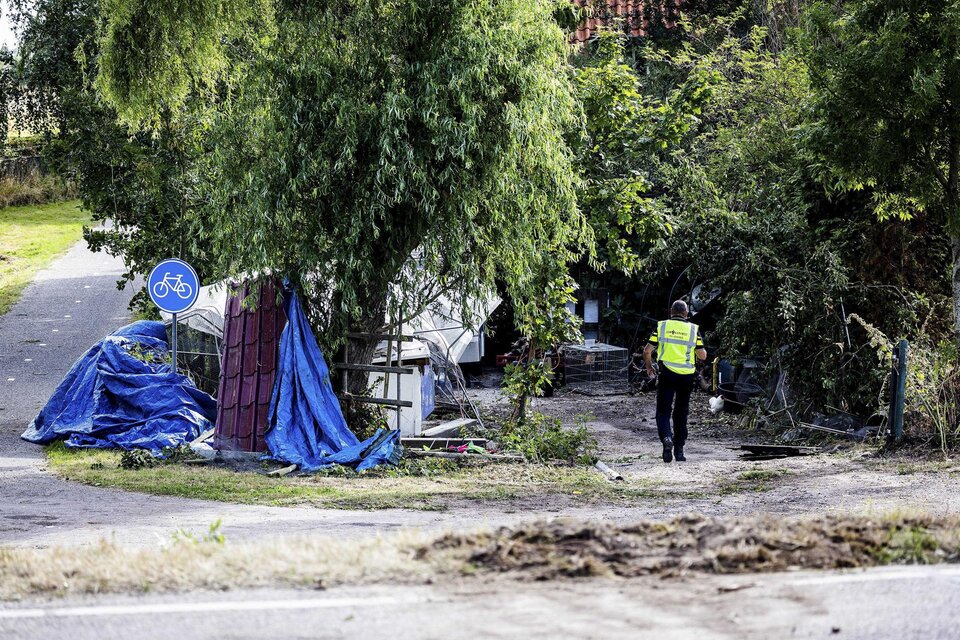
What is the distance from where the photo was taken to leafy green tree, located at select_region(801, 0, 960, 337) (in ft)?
38.6

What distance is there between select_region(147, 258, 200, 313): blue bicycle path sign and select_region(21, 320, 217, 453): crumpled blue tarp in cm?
117

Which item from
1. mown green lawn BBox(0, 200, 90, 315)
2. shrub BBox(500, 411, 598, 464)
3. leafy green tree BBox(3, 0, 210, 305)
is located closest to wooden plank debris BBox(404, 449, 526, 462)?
shrub BBox(500, 411, 598, 464)

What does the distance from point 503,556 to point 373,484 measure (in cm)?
555

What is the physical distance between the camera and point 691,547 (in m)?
6.09

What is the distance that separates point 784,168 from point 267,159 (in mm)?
10903

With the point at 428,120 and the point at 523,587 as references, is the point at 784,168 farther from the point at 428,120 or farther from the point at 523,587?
the point at 523,587

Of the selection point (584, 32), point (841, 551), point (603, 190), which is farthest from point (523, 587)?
point (584, 32)

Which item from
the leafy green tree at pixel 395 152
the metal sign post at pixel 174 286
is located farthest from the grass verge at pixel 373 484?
the metal sign post at pixel 174 286

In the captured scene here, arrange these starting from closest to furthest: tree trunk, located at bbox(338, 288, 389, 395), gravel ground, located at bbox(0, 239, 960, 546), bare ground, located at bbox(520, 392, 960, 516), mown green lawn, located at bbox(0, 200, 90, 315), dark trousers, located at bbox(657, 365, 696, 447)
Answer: gravel ground, located at bbox(0, 239, 960, 546), bare ground, located at bbox(520, 392, 960, 516), dark trousers, located at bbox(657, 365, 696, 447), tree trunk, located at bbox(338, 288, 389, 395), mown green lawn, located at bbox(0, 200, 90, 315)

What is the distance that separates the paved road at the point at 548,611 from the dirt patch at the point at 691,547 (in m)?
0.17

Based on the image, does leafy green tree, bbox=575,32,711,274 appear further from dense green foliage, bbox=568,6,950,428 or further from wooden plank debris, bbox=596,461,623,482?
wooden plank debris, bbox=596,461,623,482

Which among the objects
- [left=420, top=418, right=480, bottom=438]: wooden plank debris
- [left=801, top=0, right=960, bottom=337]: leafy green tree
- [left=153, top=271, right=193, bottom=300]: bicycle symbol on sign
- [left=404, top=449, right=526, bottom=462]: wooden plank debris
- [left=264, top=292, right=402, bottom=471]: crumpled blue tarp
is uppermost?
[left=801, top=0, right=960, bottom=337]: leafy green tree

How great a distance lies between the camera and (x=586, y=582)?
18.5ft

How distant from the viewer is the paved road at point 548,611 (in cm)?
490
